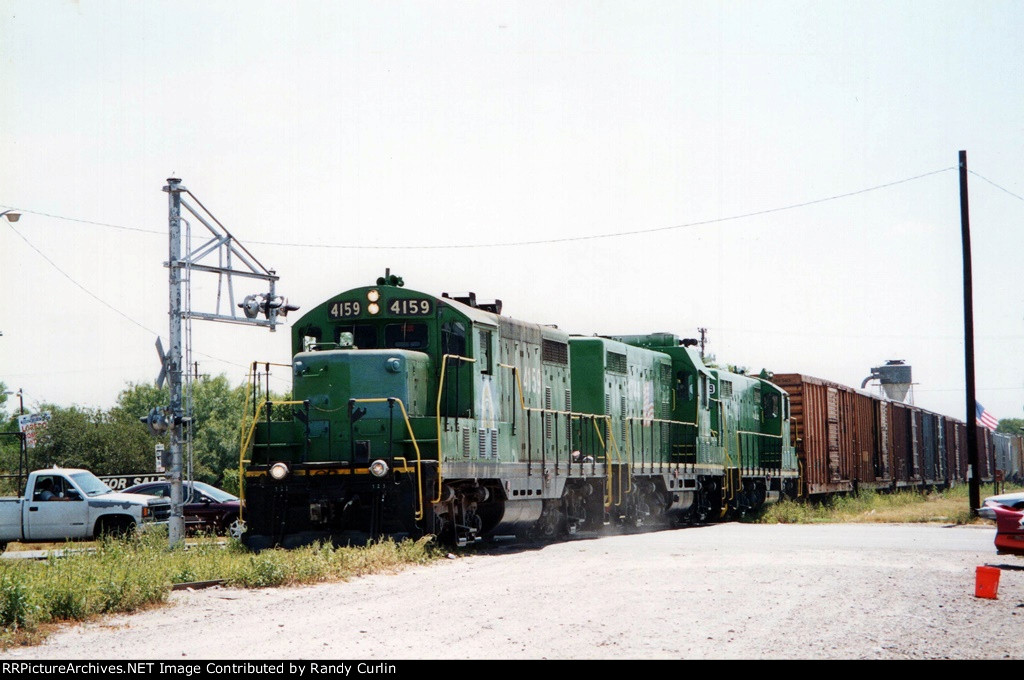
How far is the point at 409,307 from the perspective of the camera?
16.5 metres

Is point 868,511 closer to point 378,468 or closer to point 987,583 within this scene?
point 378,468

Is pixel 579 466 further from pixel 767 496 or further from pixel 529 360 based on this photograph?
pixel 767 496

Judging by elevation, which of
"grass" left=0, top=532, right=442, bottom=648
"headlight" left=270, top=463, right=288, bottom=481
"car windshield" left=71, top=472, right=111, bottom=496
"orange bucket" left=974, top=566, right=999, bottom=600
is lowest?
"orange bucket" left=974, top=566, right=999, bottom=600

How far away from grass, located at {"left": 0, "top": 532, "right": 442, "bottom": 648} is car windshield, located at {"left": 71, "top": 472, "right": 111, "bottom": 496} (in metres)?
5.86

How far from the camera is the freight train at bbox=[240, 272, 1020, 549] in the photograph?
1513cm

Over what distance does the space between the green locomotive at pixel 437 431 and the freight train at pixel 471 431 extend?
0.03 m

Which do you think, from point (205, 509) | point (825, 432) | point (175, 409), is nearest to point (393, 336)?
point (175, 409)

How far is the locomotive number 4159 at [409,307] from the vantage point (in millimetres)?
16484

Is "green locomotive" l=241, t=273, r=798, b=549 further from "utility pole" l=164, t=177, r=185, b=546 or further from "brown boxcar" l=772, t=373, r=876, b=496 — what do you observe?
"brown boxcar" l=772, t=373, r=876, b=496

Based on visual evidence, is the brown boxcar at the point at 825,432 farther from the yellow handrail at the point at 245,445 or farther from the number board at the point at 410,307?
the yellow handrail at the point at 245,445

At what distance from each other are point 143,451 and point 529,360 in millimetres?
39521

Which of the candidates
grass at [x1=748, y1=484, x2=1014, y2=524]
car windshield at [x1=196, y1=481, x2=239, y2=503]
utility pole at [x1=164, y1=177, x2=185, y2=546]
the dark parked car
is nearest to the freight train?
grass at [x1=748, y1=484, x2=1014, y2=524]

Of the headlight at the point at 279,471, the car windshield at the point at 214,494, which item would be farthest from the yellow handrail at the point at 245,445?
the car windshield at the point at 214,494

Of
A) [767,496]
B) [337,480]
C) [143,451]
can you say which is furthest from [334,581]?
[143,451]
